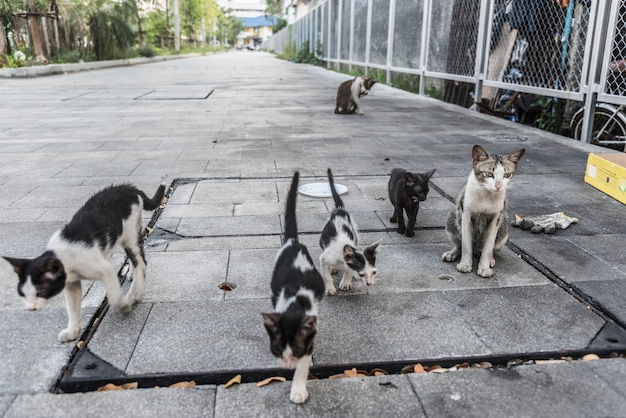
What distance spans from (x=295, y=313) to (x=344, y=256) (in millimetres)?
Answer: 940

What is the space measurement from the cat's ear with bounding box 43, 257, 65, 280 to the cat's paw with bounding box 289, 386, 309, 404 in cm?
124

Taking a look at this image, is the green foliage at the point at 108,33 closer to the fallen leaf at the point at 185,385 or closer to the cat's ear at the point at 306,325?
the fallen leaf at the point at 185,385

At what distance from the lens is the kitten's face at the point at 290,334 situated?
6.75 feet

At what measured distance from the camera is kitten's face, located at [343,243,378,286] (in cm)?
294

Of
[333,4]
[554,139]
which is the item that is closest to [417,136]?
[554,139]

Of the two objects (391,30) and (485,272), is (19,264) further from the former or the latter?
(391,30)

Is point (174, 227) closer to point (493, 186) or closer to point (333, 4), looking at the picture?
point (493, 186)

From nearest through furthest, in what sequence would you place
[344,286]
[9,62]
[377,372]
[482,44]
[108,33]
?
[377,372]
[344,286]
[482,44]
[9,62]
[108,33]

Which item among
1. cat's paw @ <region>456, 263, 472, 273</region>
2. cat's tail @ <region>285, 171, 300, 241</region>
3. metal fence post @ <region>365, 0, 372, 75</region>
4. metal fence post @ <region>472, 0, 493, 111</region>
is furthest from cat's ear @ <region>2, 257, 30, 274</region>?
metal fence post @ <region>365, 0, 372, 75</region>

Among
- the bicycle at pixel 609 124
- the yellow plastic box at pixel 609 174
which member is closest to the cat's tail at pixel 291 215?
the yellow plastic box at pixel 609 174

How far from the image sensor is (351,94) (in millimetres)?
10461

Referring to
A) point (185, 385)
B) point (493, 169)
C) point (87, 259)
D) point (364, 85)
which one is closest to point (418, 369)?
point (185, 385)

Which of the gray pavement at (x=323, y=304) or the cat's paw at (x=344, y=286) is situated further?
the cat's paw at (x=344, y=286)

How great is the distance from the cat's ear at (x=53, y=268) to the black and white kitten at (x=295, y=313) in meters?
1.03
